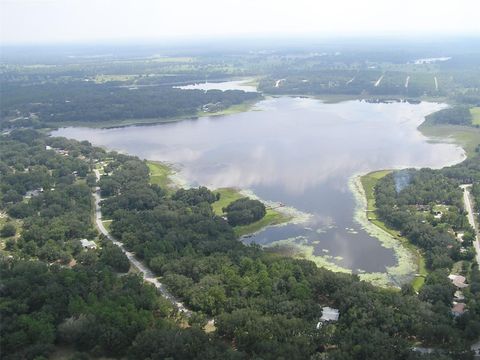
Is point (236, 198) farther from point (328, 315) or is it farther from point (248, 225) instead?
point (328, 315)

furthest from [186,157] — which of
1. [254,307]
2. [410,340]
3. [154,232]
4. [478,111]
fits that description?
[478,111]

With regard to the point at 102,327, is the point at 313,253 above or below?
below

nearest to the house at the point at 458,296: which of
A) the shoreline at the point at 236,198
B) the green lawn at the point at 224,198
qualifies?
the shoreline at the point at 236,198

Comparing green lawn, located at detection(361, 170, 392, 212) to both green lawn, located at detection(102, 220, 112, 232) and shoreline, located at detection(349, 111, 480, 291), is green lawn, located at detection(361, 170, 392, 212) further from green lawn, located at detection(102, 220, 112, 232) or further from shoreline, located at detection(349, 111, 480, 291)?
green lawn, located at detection(102, 220, 112, 232)

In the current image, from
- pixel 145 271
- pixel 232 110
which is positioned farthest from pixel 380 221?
pixel 232 110

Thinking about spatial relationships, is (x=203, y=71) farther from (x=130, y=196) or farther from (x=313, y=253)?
(x=313, y=253)

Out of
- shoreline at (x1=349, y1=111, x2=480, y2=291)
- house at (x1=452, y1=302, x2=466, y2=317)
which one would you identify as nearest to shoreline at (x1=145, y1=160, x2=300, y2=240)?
shoreline at (x1=349, y1=111, x2=480, y2=291)
